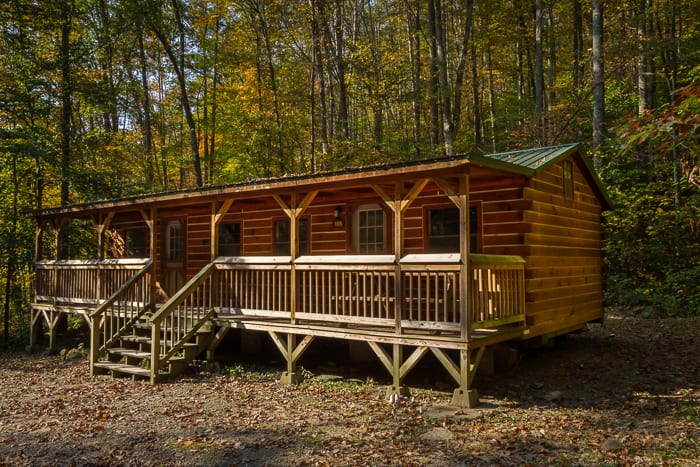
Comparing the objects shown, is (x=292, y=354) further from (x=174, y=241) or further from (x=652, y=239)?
(x=652, y=239)

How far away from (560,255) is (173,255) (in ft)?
32.6

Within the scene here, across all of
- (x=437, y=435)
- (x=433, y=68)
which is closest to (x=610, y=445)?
(x=437, y=435)

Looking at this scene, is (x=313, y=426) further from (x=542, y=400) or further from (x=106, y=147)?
(x=106, y=147)

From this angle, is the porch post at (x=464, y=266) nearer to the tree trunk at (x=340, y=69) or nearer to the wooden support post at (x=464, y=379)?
the wooden support post at (x=464, y=379)

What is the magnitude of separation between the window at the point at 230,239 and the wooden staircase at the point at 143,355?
3.14 metres

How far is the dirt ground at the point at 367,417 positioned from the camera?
18.5ft

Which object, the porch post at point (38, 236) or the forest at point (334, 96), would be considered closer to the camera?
the porch post at point (38, 236)

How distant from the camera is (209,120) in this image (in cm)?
2406

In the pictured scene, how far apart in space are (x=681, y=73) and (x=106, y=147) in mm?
20196

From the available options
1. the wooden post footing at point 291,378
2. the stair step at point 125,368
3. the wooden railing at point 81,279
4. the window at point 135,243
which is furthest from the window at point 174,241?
the wooden post footing at point 291,378

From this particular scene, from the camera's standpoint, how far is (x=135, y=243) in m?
15.2

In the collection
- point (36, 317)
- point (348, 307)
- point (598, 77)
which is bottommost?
point (36, 317)

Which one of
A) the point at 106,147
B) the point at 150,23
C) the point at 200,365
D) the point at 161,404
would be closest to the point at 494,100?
the point at 150,23

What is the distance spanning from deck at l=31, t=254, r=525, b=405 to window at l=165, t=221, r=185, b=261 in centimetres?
198
